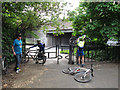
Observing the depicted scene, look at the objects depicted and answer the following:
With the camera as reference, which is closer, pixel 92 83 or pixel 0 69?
pixel 92 83

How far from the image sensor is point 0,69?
3703 millimetres

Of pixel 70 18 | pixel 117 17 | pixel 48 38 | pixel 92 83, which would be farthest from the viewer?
pixel 48 38

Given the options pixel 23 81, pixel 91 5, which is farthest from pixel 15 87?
pixel 91 5

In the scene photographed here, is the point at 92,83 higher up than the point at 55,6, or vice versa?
the point at 55,6

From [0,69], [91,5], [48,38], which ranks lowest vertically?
[0,69]

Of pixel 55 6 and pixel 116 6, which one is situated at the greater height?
pixel 55 6

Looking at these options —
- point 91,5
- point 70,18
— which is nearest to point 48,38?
point 70,18

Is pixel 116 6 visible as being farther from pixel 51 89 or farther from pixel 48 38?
pixel 48 38

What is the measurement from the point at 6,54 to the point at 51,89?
132 inches

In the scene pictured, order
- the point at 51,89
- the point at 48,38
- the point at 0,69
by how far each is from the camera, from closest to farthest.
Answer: the point at 51,89 < the point at 0,69 < the point at 48,38

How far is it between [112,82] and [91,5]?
4297 millimetres

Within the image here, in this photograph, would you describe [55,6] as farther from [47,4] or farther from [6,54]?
[6,54]

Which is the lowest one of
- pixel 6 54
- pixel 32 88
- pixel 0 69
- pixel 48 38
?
pixel 32 88

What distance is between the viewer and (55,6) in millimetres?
6328
